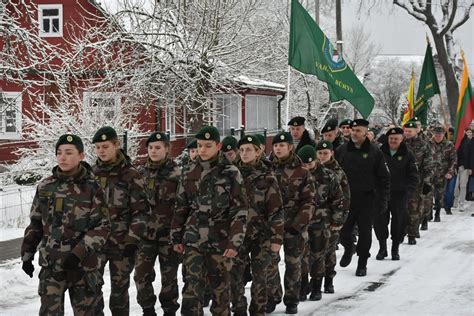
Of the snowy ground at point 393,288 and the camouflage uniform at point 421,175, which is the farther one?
the camouflage uniform at point 421,175

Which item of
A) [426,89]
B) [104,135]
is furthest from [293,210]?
[426,89]

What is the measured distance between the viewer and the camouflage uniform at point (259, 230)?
808 centimetres

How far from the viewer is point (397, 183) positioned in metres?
12.7

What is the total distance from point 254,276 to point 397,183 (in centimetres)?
512

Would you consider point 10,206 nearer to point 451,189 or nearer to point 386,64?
point 451,189

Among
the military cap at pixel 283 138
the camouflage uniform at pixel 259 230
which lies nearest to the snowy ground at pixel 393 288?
the camouflage uniform at pixel 259 230

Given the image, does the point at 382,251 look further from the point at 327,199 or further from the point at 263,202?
the point at 263,202

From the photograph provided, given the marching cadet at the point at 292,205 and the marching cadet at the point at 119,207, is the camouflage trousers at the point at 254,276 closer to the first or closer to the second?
the marching cadet at the point at 292,205

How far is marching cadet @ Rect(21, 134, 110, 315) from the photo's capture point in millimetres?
6422

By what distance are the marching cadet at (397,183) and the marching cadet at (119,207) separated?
5698 mm

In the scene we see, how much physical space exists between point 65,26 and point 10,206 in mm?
14999

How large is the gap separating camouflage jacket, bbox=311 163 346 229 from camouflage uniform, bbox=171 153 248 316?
2448 mm

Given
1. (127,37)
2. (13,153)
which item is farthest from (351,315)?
(127,37)

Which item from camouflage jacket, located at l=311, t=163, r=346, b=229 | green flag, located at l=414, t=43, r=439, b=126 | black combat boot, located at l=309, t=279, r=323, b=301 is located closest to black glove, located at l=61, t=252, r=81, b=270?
camouflage jacket, located at l=311, t=163, r=346, b=229
